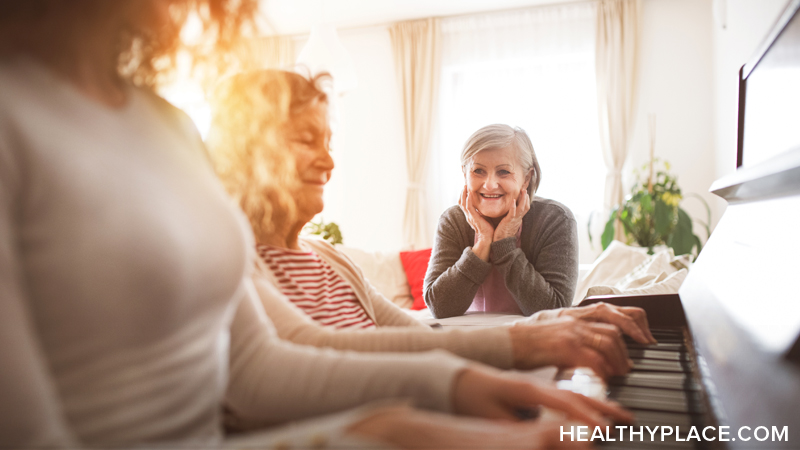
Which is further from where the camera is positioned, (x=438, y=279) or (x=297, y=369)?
(x=438, y=279)

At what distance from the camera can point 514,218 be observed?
6.12ft

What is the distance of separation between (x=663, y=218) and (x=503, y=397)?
3.25 meters

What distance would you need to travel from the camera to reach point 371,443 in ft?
1.27

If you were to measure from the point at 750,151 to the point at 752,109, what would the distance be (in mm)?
87

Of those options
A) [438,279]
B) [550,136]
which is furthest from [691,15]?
[438,279]

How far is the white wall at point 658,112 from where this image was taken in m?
3.46

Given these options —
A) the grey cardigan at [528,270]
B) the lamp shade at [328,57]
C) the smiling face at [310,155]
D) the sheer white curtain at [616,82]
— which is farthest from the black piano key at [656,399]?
the sheer white curtain at [616,82]

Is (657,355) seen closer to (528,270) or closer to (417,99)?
(528,270)

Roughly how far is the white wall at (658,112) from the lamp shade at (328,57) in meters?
1.84

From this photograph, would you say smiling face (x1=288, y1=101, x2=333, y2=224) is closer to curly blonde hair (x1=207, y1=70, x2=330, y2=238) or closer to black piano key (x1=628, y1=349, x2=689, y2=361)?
curly blonde hair (x1=207, y1=70, x2=330, y2=238)

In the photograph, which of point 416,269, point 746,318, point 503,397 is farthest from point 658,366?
point 416,269

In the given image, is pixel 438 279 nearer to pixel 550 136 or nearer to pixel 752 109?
pixel 752 109

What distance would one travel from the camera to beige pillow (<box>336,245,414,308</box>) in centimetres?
329

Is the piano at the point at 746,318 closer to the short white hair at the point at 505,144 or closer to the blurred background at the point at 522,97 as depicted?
the short white hair at the point at 505,144
